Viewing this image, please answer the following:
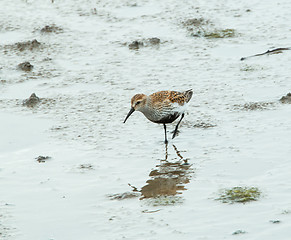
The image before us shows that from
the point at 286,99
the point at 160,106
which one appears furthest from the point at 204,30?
the point at 160,106

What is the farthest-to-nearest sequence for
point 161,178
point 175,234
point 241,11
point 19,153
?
point 241,11
point 19,153
point 161,178
point 175,234

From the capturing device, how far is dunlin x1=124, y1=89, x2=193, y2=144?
927 cm

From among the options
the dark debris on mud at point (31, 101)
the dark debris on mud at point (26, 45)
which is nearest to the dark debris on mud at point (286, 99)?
the dark debris on mud at point (31, 101)

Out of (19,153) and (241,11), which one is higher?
(241,11)

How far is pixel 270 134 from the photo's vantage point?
8898 millimetres

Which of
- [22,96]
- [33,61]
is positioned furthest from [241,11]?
[22,96]

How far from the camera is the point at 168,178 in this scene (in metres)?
7.89

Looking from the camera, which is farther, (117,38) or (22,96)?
(117,38)

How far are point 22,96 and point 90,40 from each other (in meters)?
3.42

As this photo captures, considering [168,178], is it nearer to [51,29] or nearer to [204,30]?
[204,30]

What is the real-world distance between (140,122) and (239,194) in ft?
11.2

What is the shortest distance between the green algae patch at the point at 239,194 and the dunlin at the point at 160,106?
2.20 m

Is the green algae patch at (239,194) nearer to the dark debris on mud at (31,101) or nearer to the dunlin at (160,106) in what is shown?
the dunlin at (160,106)

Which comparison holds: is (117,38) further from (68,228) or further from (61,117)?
(68,228)
